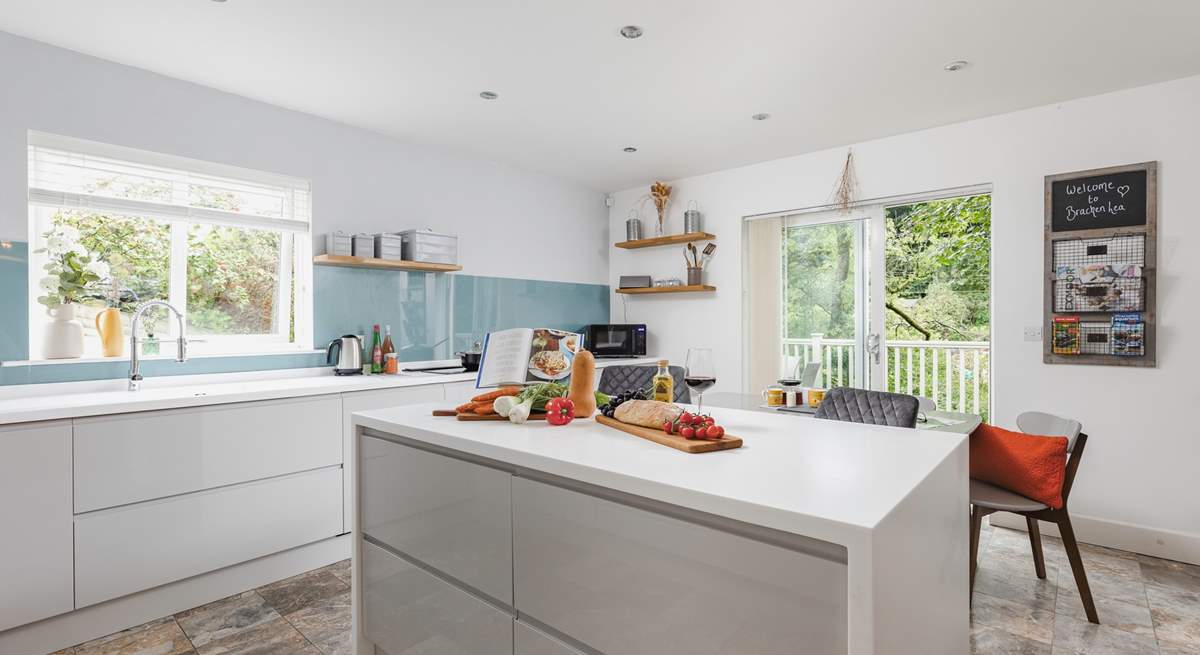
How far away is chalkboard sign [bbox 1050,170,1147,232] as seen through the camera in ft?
10.2

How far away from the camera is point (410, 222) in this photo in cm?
402

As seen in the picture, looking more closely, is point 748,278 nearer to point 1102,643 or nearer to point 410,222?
point 410,222

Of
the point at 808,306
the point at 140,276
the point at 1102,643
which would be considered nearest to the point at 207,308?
the point at 140,276

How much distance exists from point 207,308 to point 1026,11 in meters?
4.21

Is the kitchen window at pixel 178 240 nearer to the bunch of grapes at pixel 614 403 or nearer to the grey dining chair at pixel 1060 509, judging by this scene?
the bunch of grapes at pixel 614 403

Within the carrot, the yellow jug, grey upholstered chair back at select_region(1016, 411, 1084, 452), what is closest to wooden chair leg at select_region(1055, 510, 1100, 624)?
grey upholstered chair back at select_region(1016, 411, 1084, 452)

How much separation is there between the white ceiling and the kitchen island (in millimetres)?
1683

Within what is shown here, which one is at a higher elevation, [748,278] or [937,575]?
[748,278]

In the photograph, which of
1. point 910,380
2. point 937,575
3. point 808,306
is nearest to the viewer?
point 937,575

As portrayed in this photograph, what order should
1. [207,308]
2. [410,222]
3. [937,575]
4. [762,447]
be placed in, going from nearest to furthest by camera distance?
[937,575], [762,447], [207,308], [410,222]

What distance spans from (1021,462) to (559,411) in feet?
6.15

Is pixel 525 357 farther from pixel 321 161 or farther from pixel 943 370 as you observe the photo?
pixel 943 370

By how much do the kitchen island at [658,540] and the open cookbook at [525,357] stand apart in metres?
0.23

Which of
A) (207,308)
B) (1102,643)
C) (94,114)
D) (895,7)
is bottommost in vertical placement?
(1102,643)
